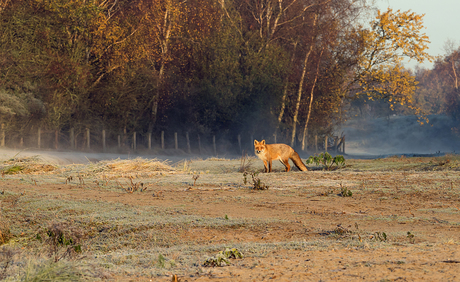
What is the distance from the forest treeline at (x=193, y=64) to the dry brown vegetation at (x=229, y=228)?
47.2 feet

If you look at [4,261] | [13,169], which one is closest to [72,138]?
[13,169]

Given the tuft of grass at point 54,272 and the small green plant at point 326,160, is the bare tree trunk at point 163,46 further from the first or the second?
the tuft of grass at point 54,272

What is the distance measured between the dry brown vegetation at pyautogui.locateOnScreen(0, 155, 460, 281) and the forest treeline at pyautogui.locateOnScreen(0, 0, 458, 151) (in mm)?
14395

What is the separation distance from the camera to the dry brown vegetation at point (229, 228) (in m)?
4.33

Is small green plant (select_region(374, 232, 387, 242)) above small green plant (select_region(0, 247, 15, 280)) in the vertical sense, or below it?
above

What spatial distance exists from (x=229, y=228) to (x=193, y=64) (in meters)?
28.1

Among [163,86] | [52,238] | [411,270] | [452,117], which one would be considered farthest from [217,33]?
[452,117]

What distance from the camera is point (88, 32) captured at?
89.7ft

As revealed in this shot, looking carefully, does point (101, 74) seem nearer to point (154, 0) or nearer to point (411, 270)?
point (154, 0)

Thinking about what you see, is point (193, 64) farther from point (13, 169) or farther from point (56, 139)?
point (13, 169)

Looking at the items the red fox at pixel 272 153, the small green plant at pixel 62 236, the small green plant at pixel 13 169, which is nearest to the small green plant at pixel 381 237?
the small green plant at pixel 62 236

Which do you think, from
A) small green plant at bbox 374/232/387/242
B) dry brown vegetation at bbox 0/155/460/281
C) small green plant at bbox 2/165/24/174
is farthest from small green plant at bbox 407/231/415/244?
small green plant at bbox 2/165/24/174

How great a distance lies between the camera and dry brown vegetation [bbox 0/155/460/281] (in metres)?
4.33

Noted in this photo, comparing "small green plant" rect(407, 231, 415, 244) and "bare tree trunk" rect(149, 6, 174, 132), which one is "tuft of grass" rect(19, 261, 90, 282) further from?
"bare tree trunk" rect(149, 6, 174, 132)
